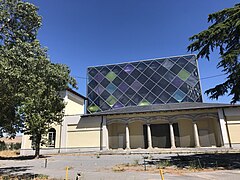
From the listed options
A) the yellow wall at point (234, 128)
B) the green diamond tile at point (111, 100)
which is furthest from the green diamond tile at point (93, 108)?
the yellow wall at point (234, 128)

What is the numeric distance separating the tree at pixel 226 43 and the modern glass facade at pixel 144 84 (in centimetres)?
2325

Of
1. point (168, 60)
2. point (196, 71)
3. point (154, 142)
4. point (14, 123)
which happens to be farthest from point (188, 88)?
point (14, 123)

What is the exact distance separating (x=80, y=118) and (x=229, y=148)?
18.0 meters

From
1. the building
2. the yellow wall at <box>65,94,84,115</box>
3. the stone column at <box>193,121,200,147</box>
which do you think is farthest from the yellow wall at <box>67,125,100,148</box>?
the stone column at <box>193,121,200,147</box>

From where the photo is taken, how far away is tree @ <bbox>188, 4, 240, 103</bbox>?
9.12 meters

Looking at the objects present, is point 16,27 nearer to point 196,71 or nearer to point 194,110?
point 194,110

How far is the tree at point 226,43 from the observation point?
29.9 ft

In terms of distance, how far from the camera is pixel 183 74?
35500 mm

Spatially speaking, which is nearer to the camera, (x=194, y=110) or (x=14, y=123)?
(x=14, y=123)

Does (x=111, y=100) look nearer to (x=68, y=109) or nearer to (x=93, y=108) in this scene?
(x=93, y=108)

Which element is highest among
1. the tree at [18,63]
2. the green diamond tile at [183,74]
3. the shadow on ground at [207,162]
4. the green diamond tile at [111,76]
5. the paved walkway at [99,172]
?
the green diamond tile at [111,76]

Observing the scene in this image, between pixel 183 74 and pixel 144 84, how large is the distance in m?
7.50

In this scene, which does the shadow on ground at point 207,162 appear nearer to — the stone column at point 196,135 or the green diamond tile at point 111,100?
the stone column at point 196,135

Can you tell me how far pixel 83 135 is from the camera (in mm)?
24812
